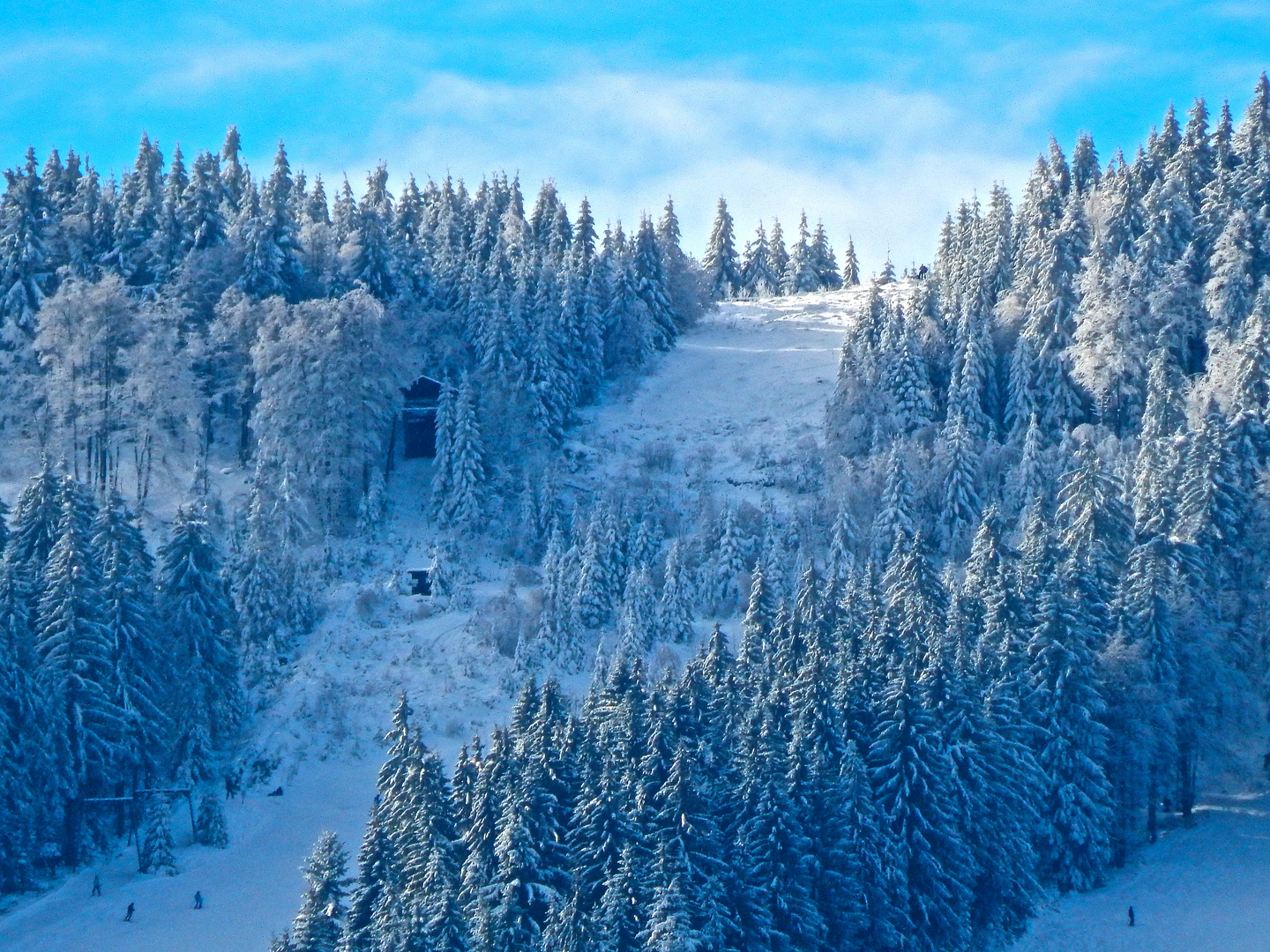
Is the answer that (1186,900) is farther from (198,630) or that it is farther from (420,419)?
(420,419)

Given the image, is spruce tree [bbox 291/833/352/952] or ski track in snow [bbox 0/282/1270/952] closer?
spruce tree [bbox 291/833/352/952]

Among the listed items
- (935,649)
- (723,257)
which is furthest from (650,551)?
(723,257)

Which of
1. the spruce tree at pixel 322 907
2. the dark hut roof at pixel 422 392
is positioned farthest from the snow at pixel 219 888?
the dark hut roof at pixel 422 392

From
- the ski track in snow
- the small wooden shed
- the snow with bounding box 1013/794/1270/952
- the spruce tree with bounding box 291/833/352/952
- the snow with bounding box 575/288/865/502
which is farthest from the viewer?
the snow with bounding box 575/288/865/502

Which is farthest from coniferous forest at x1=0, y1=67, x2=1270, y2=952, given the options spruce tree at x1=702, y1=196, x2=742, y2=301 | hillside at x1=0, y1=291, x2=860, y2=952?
spruce tree at x1=702, y1=196, x2=742, y2=301

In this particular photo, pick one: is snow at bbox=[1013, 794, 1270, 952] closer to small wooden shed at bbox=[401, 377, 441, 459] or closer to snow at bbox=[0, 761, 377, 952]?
snow at bbox=[0, 761, 377, 952]

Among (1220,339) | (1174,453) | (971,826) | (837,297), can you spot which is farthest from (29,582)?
(837,297)

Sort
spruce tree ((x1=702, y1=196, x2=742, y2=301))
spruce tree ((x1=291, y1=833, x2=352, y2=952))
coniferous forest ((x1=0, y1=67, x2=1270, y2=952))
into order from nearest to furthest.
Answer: spruce tree ((x1=291, y1=833, x2=352, y2=952)) → coniferous forest ((x1=0, y1=67, x2=1270, y2=952)) → spruce tree ((x1=702, y1=196, x2=742, y2=301))
